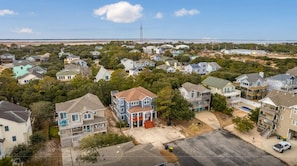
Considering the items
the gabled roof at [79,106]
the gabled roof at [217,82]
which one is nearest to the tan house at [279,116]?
the gabled roof at [217,82]

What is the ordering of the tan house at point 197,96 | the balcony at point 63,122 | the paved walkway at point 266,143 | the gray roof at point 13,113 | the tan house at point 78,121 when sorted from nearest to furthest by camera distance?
the gray roof at point 13,113, the paved walkway at point 266,143, the tan house at point 78,121, the balcony at point 63,122, the tan house at point 197,96

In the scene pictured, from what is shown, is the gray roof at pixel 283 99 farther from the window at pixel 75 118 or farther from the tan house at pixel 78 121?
the window at pixel 75 118

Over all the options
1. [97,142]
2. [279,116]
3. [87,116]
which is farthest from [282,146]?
[87,116]

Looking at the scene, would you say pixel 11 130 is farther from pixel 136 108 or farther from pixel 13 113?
pixel 136 108

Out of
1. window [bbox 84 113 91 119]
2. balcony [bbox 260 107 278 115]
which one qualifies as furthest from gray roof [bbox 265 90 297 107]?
window [bbox 84 113 91 119]

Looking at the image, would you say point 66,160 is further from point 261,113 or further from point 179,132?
point 261,113

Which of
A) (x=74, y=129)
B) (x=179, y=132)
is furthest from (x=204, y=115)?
(x=74, y=129)

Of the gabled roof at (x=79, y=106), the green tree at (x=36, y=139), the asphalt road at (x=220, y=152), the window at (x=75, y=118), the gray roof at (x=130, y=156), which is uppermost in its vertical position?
the gabled roof at (x=79, y=106)

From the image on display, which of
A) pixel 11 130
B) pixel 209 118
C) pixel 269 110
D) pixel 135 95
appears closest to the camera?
pixel 11 130
